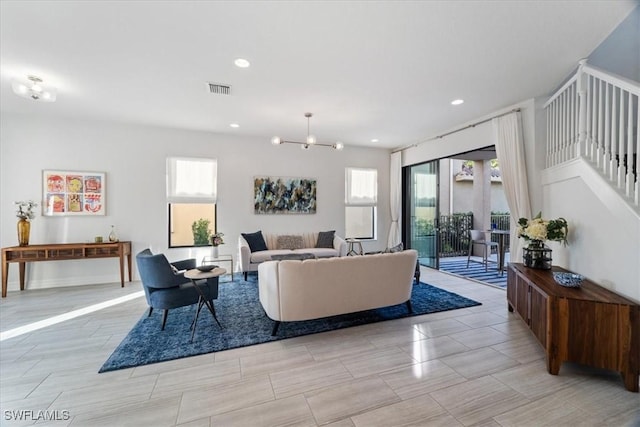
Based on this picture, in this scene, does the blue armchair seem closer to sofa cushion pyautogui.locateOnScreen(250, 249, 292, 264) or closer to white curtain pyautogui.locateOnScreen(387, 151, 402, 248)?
sofa cushion pyautogui.locateOnScreen(250, 249, 292, 264)

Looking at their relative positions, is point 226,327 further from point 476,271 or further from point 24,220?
point 476,271

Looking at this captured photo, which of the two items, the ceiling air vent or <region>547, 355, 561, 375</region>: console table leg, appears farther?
the ceiling air vent

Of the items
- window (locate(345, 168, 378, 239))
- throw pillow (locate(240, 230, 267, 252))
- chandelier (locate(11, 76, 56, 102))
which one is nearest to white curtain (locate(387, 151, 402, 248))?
window (locate(345, 168, 378, 239))

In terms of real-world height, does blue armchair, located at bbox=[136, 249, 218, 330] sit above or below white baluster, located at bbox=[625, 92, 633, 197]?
below

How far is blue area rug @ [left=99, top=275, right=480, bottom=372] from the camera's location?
2645mm

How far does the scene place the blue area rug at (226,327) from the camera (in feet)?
8.68

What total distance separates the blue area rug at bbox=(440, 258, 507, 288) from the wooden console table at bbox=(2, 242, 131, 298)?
265 inches

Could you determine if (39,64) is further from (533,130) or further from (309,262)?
(533,130)

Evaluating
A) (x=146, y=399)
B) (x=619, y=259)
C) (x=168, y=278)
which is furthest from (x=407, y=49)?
(x=146, y=399)

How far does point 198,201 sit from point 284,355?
424 cm

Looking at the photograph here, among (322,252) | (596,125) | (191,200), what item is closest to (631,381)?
(596,125)

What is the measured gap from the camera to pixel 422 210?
681 cm

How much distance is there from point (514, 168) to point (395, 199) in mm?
3210

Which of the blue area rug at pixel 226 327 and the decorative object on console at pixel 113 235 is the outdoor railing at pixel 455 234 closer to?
the blue area rug at pixel 226 327
